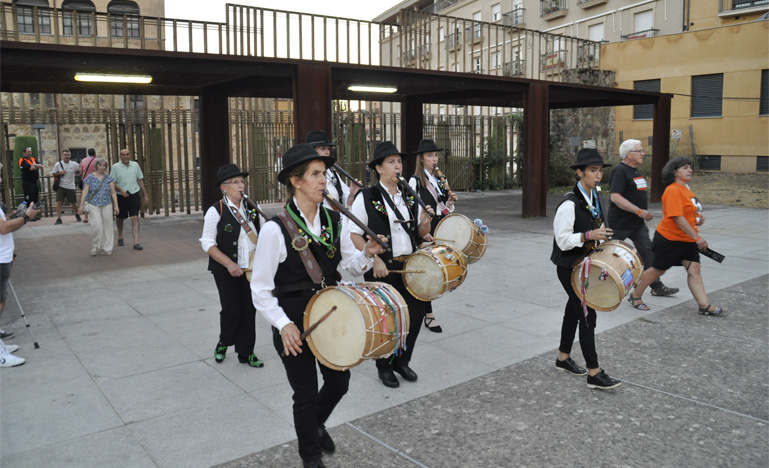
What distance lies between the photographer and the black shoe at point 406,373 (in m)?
4.99

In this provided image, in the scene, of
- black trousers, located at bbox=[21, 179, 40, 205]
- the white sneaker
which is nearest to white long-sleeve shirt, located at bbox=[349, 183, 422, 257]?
the white sneaker

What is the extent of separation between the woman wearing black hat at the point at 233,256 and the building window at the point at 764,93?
27571mm

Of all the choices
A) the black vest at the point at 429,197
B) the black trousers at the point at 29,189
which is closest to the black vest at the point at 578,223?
the black vest at the point at 429,197

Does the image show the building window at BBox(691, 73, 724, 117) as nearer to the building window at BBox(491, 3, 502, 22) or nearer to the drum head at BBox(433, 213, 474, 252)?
the building window at BBox(491, 3, 502, 22)

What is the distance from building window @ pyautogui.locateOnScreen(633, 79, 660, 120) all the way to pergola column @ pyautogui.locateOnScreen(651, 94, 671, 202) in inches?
405

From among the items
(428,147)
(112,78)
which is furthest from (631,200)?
(112,78)

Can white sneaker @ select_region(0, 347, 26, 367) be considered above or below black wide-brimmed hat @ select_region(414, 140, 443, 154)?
below

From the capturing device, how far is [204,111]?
595 inches

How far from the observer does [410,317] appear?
4.84 metres

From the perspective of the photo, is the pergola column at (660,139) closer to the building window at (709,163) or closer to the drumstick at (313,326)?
the building window at (709,163)

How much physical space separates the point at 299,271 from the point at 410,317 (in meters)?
1.71

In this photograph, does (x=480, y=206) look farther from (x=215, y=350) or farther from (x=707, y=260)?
(x=215, y=350)

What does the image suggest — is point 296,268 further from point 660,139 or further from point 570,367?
point 660,139

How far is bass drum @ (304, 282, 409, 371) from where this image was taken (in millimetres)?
3195
